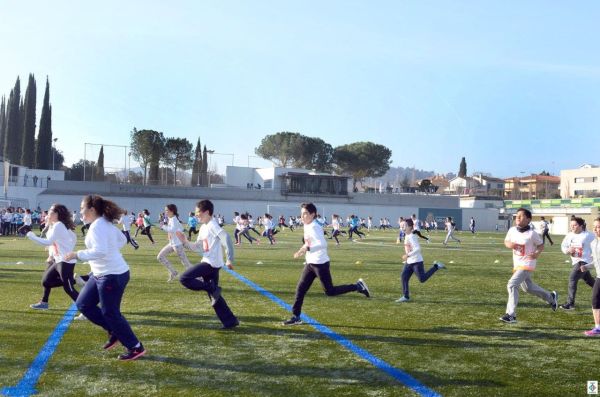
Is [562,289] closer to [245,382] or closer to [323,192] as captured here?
[245,382]

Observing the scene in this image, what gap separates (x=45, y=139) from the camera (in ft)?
242

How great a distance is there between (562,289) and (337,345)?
8087mm

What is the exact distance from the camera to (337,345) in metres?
6.96

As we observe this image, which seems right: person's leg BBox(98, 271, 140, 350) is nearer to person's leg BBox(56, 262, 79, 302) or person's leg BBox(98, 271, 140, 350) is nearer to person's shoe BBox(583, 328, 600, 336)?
person's leg BBox(56, 262, 79, 302)

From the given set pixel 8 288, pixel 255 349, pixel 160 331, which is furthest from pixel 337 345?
pixel 8 288

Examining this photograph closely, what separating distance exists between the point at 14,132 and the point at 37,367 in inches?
3103

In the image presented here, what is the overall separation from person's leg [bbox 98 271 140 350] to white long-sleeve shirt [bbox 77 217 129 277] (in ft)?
0.28

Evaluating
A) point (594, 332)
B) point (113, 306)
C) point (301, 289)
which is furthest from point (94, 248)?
point (594, 332)

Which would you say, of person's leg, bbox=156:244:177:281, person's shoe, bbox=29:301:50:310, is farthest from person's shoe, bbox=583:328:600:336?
person's leg, bbox=156:244:177:281

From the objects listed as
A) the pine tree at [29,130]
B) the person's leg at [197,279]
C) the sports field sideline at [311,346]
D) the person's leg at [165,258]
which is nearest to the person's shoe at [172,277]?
→ the person's leg at [165,258]

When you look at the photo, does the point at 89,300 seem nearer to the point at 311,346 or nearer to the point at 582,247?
the point at 311,346

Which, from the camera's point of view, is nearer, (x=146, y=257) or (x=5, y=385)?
(x=5, y=385)

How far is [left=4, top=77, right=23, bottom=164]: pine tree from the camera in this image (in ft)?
246

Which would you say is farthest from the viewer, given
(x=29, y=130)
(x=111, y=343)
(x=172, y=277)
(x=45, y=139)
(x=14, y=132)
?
(x=14, y=132)
